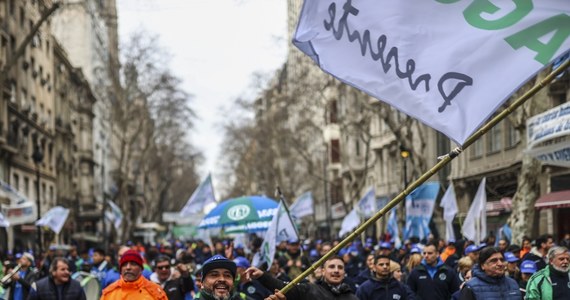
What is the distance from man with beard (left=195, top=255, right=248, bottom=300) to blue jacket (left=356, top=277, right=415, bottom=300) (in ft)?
9.45

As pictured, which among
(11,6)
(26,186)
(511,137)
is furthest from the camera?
(26,186)

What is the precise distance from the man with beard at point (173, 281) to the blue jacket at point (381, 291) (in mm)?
3090

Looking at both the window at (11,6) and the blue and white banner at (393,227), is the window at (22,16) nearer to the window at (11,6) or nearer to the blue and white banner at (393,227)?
the window at (11,6)

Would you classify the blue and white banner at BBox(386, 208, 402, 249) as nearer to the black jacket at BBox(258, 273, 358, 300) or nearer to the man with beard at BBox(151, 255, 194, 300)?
the man with beard at BBox(151, 255, 194, 300)

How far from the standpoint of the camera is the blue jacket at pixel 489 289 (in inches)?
278

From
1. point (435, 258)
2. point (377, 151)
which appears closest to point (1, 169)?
point (377, 151)

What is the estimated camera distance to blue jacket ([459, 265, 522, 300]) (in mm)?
7062

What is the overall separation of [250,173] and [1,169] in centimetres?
3608

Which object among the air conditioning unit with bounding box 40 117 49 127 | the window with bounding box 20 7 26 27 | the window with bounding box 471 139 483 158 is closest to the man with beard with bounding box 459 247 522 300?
the window with bounding box 471 139 483 158

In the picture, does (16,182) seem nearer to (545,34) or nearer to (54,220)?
(54,220)

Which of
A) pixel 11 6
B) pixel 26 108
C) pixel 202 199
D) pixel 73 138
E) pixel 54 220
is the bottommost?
pixel 54 220

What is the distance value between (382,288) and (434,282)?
6.67ft

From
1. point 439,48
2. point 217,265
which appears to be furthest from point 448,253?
point 217,265

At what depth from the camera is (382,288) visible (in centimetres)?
815
